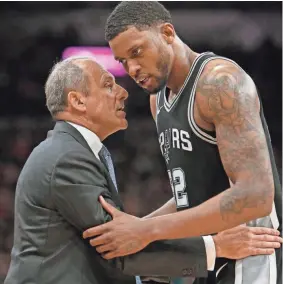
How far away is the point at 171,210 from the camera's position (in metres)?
3.14

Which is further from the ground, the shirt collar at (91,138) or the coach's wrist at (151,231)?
the shirt collar at (91,138)

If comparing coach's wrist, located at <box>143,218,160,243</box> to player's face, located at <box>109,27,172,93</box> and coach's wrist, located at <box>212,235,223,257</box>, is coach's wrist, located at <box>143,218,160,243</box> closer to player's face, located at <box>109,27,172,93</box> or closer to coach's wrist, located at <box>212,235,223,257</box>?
coach's wrist, located at <box>212,235,223,257</box>

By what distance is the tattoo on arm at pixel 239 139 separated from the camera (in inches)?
92.9

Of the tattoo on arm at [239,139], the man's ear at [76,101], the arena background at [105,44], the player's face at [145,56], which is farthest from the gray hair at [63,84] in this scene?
the arena background at [105,44]

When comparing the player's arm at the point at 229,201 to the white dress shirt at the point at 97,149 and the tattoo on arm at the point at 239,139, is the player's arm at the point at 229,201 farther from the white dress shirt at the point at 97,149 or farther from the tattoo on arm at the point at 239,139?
the white dress shirt at the point at 97,149

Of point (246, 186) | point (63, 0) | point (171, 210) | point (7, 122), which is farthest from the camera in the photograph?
point (63, 0)

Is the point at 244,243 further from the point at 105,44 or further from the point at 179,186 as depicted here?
the point at 105,44

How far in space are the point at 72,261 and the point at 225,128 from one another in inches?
30.5

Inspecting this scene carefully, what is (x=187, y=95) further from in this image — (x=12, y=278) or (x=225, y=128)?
(x=12, y=278)

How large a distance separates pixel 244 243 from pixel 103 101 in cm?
84

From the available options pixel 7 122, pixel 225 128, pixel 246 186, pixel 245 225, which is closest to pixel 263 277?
pixel 245 225

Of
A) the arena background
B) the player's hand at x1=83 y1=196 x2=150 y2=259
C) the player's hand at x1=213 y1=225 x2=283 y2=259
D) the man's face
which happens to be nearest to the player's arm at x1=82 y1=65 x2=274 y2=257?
the player's hand at x1=83 y1=196 x2=150 y2=259

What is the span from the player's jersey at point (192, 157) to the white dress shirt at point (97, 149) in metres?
0.17

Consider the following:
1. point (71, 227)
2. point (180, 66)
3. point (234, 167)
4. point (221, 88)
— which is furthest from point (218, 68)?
point (71, 227)
